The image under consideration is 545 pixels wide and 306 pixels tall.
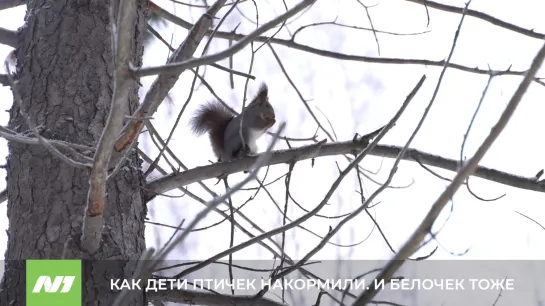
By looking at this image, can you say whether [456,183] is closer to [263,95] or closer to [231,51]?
[231,51]

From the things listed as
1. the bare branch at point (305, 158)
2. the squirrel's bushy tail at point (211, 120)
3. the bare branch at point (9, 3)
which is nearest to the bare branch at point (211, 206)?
the bare branch at point (305, 158)

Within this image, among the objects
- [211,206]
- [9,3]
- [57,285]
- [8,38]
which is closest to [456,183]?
[211,206]

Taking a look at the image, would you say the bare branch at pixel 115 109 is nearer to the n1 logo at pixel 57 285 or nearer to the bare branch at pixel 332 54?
the n1 logo at pixel 57 285

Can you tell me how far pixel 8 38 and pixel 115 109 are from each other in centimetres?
84

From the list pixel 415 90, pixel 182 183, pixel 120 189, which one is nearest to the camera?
pixel 415 90

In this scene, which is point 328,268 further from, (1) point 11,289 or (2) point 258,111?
(1) point 11,289

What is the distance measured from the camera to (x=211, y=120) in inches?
78.7

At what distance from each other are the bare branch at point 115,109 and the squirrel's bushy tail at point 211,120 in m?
0.94

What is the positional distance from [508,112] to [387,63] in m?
1.13

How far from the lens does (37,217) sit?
1.21 m

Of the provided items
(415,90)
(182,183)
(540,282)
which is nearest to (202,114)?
(182,183)

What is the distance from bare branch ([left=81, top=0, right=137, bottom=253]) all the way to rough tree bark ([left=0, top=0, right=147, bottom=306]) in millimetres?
155

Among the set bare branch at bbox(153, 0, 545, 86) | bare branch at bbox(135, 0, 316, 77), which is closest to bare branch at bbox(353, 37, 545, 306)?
bare branch at bbox(135, 0, 316, 77)

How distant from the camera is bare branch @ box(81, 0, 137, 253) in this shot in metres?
0.69
